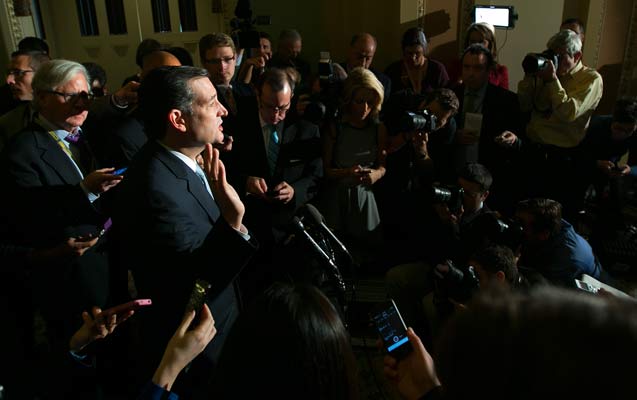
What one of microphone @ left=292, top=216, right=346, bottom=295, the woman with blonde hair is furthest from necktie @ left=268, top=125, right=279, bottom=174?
microphone @ left=292, top=216, right=346, bottom=295

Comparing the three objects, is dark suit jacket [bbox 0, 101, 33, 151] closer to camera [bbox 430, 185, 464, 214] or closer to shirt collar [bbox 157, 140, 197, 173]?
shirt collar [bbox 157, 140, 197, 173]

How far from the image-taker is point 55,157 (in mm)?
1857

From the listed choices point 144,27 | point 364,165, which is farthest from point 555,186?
point 144,27

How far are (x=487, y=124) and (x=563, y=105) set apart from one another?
16.5 inches

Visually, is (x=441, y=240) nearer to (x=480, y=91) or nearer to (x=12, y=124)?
(x=480, y=91)

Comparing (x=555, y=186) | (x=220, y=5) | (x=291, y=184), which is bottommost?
(x=555, y=186)

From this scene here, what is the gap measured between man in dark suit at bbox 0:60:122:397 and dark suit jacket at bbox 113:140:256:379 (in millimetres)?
415

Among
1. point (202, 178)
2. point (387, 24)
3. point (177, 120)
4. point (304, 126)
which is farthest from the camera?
point (387, 24)

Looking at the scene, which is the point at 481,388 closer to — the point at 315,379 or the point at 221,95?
the point at 315,379

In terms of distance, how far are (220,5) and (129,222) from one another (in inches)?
199

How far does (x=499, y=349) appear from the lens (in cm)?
52

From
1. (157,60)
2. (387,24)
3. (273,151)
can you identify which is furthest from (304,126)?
(387,24)

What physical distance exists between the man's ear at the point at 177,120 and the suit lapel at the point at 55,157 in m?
0.62

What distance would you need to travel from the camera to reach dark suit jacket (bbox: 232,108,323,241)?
2438 mm
